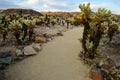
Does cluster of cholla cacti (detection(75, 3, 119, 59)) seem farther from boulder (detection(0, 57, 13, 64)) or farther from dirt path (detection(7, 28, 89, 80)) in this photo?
boulder (detection(0, 57, 13, 64))

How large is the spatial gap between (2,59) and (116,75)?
28.9 ft

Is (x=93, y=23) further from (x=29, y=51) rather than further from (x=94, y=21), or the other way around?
(x=29, y=51)

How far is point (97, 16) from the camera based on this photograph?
22.2m

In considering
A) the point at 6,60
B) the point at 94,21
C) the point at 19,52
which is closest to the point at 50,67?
the point at 6,60

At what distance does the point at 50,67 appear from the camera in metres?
20.4

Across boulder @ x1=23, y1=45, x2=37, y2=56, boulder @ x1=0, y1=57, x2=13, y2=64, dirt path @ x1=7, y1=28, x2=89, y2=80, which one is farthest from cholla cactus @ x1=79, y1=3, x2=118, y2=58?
boulder @ x1=0, y1=57, x2=13, y2=64

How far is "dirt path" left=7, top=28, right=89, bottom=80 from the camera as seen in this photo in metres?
18.3

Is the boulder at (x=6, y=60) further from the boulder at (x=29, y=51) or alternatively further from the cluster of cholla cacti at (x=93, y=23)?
the cluster of cholla cacti at (x=93, y=23)

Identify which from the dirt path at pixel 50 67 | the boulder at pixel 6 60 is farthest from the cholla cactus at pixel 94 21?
the boulder at pixel 6 60

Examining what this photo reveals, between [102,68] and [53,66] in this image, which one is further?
[53,66]

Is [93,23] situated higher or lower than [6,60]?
higher

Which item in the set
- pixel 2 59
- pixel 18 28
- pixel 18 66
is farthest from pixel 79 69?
pixel 18 28

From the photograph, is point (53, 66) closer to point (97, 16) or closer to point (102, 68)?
point (102, 68)

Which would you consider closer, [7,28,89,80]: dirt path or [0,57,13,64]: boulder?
[7,28,89,80]: dirt path
